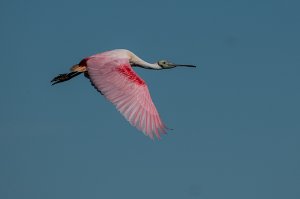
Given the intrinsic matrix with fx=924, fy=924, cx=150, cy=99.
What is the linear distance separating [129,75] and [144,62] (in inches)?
119

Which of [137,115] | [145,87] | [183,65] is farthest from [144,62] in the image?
[137,115]

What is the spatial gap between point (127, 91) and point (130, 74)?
834 mm

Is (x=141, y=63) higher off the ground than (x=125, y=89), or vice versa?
(x=141, y=63)

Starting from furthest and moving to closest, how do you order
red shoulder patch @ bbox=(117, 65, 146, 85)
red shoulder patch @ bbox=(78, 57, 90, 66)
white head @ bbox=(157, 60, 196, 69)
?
white head @ bbox=(157, 60, 196, 69), red shoulder patch @ bbox=(78, 57, 90, 66), red shoulder patch @ bbox=(117, 65, 146, 85)

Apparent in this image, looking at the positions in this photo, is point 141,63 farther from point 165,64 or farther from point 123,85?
point 123,85

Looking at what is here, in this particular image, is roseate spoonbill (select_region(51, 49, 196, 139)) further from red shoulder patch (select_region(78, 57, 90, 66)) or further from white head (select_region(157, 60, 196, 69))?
white head (select_region(157, 60, 196, 69))

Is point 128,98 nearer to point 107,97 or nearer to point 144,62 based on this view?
point 107,97

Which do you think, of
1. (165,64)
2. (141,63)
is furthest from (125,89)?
(165,64)

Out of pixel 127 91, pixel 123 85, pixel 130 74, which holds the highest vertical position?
pixel 130 74

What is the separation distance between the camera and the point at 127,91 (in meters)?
20.3

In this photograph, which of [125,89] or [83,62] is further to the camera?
[83,62]

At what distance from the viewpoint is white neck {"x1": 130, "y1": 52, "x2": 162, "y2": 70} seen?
76.0 feet

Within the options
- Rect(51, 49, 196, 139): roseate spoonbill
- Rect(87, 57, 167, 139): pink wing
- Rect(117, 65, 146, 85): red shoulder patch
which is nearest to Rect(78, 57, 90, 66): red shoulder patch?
Rect(51, 49, 196, 139): roseate spoonbill

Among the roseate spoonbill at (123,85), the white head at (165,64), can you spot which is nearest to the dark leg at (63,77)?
the roseate spoonbill at (123,85)
